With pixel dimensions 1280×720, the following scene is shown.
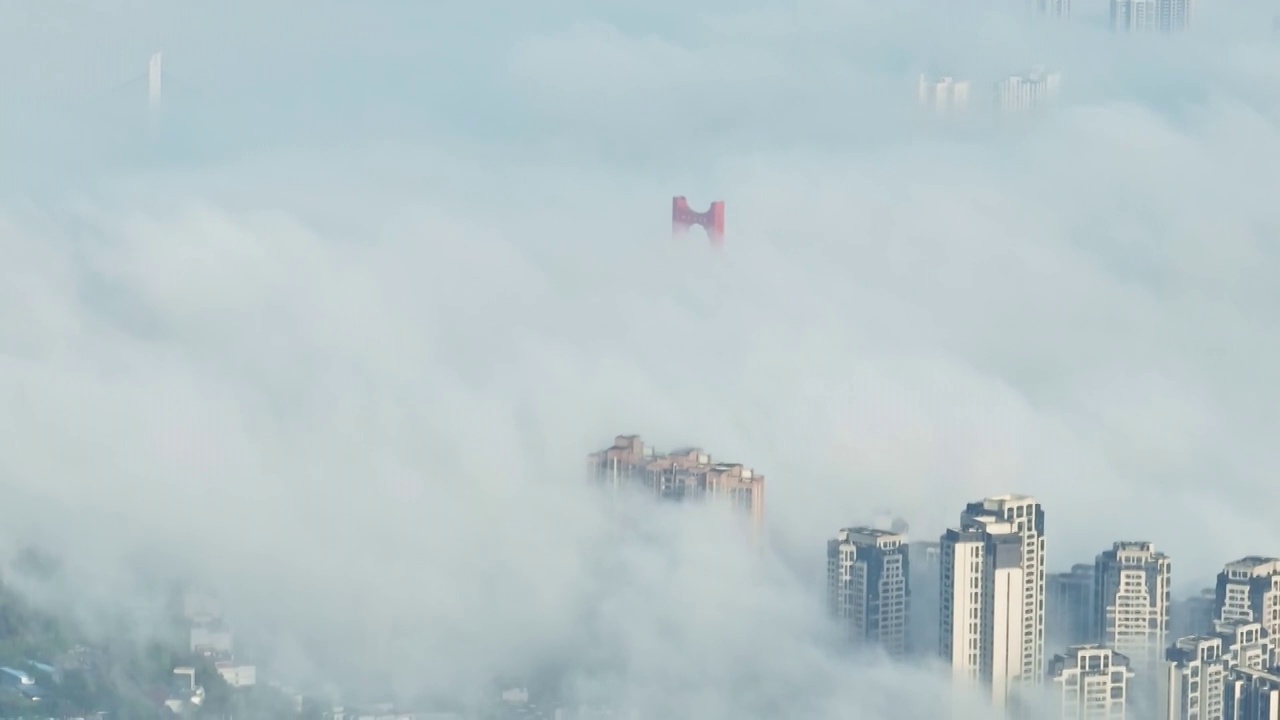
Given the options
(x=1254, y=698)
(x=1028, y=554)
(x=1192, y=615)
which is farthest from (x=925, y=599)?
(x=1254, y=698)

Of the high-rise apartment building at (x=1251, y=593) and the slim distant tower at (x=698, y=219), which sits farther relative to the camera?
the slim distant tower at (x=698, y=219)

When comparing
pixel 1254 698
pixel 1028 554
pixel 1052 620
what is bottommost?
pixel 1254 698

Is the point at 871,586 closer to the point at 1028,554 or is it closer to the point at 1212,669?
the point at 1028,554

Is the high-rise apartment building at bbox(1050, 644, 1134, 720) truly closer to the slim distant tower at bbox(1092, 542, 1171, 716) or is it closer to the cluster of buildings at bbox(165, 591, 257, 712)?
the slim distant tower at bbox(1092, 542, 1171, 716)

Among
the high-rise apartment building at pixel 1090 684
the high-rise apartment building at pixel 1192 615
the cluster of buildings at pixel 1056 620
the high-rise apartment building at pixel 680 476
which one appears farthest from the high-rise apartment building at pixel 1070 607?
the high-rise apartment building at pixel 680 476

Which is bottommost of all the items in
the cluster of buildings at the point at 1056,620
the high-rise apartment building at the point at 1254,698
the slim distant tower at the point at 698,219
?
the high-rise apartment building at the point at 1254,698

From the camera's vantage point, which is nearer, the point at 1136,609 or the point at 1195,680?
the point at 1195,680

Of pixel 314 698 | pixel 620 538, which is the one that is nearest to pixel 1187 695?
pixel 620 538

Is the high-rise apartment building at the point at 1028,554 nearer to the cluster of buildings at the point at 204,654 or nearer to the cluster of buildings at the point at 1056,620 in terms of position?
the cluster of buildings at the point at 1056,620
